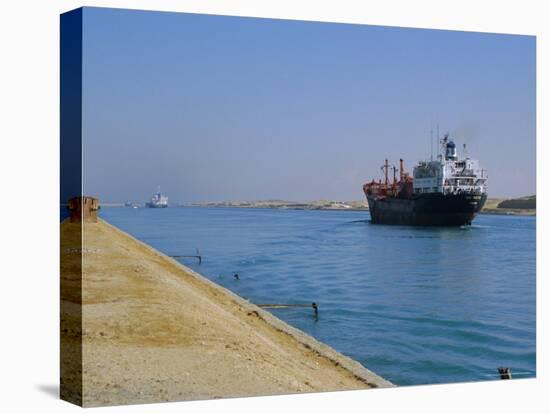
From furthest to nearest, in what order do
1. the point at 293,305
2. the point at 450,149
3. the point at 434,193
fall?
the point at 434,193
the point at 293,305
the point at 450,149

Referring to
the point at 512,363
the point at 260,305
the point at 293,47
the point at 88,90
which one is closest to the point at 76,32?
the point at 88,90

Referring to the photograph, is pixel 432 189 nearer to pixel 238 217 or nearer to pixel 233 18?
pixel 238 217

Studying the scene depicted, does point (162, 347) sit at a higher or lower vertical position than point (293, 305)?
lower

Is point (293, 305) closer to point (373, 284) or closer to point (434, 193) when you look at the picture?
point (373, 284)

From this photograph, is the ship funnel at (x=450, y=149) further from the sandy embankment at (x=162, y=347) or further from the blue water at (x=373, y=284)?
the sandy embankment at (x=162, y=347)

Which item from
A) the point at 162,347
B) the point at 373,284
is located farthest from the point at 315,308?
the point at 162,347

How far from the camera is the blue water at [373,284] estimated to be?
10367 millimetres

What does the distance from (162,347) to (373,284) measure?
105 inches

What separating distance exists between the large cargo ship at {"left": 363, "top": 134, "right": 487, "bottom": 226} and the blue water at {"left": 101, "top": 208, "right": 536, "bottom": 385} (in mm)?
418

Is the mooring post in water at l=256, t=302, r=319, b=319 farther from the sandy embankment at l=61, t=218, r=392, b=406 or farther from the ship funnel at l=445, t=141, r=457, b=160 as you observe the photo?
the ship funnel at l=445, t=141, r=457, b=160

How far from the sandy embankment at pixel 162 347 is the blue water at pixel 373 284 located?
362 mm

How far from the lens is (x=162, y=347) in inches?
352

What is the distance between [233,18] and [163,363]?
10.2 ft

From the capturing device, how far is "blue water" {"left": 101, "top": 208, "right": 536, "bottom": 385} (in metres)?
10.4
